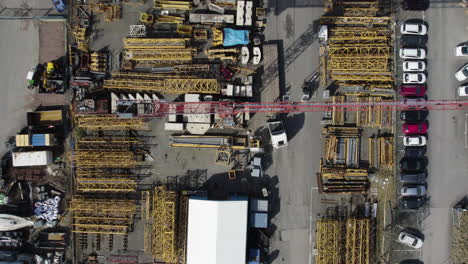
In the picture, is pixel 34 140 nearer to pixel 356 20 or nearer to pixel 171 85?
pixel 171 85

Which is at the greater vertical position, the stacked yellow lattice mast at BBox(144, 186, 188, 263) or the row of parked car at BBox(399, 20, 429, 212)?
the row of parked car at BBox(399, 20, 429, 212)

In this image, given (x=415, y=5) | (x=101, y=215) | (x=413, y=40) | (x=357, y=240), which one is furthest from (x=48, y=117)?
(x=415, y=5)

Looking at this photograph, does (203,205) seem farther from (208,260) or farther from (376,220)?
(376,220)

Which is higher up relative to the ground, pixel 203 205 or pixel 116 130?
pixel 116 130

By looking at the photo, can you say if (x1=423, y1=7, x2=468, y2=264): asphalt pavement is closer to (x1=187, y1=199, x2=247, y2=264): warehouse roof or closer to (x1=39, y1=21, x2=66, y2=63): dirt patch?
(x1=187, y1=199, x2=247, y2=264): warehouse roof

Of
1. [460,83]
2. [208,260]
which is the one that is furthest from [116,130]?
[460,83]

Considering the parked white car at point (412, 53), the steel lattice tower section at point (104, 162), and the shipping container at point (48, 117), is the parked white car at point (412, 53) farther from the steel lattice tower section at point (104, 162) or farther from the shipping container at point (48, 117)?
the shipping container at point (48, 117)

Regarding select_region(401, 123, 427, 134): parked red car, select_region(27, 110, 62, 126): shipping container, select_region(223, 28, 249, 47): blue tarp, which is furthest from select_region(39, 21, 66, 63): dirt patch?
select_region(401, 123, 427, 134): parked red car
